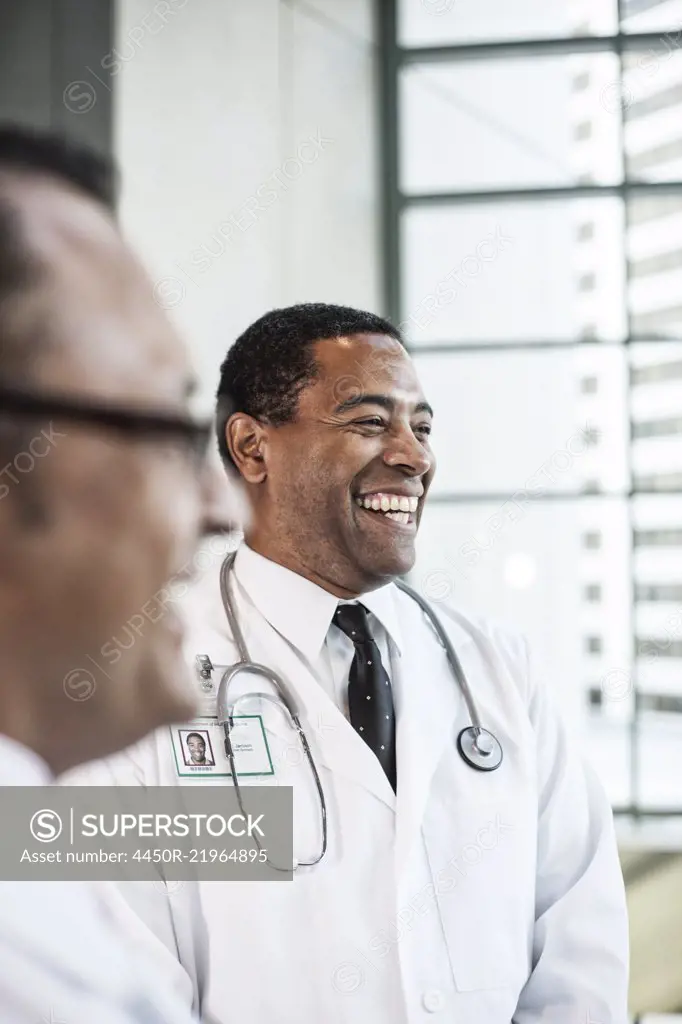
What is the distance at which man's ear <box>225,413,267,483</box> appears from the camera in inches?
40.1

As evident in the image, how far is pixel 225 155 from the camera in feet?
4.30

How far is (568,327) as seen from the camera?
2.18 metres

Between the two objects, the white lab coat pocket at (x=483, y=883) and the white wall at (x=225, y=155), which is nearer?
the white lab coat pocket at (x=483, y=883)

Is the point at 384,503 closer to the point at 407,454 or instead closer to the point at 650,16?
the point at 407,454

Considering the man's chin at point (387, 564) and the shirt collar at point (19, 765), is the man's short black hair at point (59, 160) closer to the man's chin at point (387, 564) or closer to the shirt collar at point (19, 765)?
the man's chin at point (387, 564)

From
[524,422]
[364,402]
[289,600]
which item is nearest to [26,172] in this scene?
[364,402]

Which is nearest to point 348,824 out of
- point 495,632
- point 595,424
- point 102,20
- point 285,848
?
point 285,848

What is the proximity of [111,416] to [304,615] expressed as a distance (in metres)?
A: 0.30

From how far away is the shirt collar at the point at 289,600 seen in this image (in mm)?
1007

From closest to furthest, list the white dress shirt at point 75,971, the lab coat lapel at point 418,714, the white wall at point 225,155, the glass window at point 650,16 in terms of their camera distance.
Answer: the white dress shirt at point 75,971 → the lab coat lapel at point 418,714 → the white wall at point 225,155 → the glass window at point 650,16

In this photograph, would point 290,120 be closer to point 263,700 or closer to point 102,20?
point 102,20

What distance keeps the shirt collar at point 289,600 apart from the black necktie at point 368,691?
3 cm
